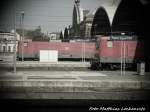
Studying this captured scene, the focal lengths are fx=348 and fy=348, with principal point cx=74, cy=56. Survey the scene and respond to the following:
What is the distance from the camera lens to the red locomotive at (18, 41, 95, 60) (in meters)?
35.8

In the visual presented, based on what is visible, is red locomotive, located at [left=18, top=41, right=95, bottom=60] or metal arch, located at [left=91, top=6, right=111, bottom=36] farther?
metal arch, located at [left=91, top=6, right=111, bottom=36]

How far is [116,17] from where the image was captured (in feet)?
105

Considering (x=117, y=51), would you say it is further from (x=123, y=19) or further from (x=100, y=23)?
(x=100, y=23)

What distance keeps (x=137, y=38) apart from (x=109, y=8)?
12.5 m

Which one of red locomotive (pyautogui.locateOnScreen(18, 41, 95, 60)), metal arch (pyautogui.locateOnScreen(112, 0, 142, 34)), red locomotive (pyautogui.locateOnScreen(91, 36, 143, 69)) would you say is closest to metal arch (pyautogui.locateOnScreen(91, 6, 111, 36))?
red locomotive (pyautogui.locateOnScreen(18, 41, 95, 60))

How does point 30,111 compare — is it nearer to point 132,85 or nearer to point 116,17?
point 132,85

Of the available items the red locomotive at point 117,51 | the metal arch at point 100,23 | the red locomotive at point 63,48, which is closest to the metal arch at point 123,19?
the red locomotive at point 117,51

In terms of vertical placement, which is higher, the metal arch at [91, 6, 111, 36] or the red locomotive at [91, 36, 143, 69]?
the metal arch at [91, 6, 111, 36]

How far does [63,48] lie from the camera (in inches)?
1446

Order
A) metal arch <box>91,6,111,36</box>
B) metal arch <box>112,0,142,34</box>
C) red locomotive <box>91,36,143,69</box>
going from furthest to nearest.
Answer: metal arch <box>91,6,111,36</box>
metal arch <box>112,0,142,34</box>
red locomotive <box>91,36,143,69</box>

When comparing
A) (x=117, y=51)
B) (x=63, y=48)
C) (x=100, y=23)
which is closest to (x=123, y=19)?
(x=117, y=51)

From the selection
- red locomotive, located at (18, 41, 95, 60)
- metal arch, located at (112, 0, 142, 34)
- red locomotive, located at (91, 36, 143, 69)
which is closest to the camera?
red locomotive, located at (91, 36, 143, 69)

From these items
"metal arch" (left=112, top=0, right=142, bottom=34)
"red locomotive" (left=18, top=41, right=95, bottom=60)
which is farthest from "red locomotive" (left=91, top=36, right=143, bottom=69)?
"red locomotive" (left=18, top=41, right=95, bottom=60)

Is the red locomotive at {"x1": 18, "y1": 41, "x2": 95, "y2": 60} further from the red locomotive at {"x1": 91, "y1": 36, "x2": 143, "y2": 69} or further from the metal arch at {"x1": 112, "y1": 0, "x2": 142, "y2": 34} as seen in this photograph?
the red locomotive at {"x1": 91, "y1": 36, "x2": 143, "y2": 69}
